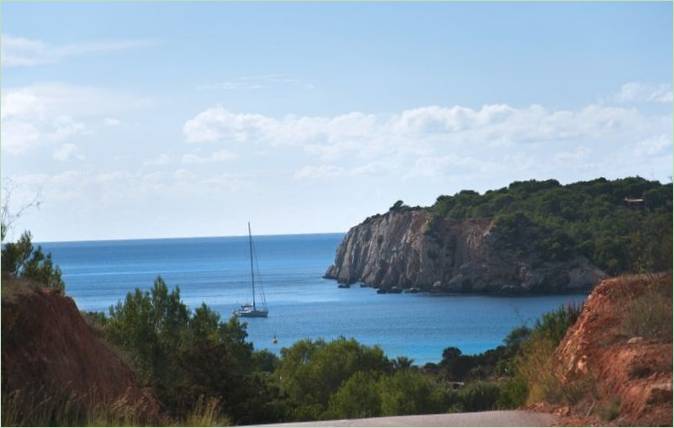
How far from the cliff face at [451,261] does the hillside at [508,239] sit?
0.11 metres

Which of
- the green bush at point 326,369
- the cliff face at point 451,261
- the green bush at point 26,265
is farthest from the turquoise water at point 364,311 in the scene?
the green bush at point 26,265

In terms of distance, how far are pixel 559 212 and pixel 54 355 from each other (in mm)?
91328

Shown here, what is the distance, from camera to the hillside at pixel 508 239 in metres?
92.2

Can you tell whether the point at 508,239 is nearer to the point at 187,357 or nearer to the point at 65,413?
the point at 187,357

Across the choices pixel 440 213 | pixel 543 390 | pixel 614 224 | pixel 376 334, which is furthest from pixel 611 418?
pixel 440 213

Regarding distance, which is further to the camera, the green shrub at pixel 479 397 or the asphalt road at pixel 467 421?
the green shrub at pixel 479 397

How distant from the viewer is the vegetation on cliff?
84.1 m

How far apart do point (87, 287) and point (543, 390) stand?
124m

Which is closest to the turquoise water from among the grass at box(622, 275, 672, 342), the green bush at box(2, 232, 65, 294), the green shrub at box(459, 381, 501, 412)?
the green shrub at box(459, 381, 501, 412)

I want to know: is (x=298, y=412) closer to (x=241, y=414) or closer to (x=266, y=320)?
(x=241, y=414)

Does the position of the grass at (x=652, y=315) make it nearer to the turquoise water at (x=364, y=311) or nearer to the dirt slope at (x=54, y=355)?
the dirt slope at (x=54, y=355)

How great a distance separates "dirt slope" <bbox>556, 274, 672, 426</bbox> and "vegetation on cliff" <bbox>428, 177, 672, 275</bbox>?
167 ft

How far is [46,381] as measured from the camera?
13.2 m

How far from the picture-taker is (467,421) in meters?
12.9
